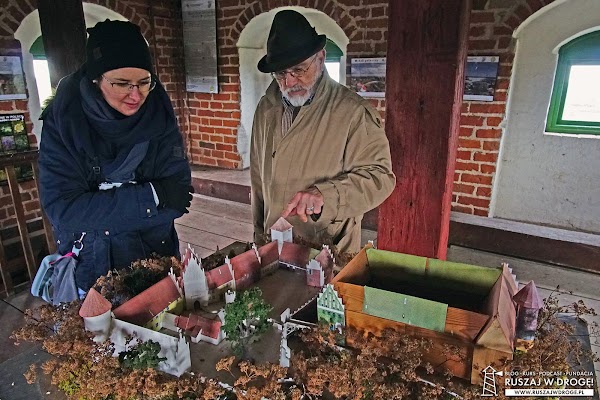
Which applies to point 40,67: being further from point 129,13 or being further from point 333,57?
Answer: point 333,57

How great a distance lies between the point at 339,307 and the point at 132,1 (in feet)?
13.4

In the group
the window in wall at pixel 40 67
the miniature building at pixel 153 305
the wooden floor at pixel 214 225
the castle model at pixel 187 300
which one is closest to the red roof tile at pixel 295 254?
the castle model at pixel 187 300

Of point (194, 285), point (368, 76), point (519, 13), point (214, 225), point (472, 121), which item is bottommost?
point (214, 225)

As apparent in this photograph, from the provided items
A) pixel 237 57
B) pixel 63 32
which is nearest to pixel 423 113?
pixel 63 32

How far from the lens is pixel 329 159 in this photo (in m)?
1.71

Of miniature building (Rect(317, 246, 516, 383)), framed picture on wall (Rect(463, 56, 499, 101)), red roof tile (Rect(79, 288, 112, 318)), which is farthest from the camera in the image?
framed picture on wall (Rect(463, 56, 499, 101))

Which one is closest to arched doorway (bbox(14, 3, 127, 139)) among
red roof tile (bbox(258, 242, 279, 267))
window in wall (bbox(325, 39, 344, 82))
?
window in wall (bbox(325, 39, 344, 82))

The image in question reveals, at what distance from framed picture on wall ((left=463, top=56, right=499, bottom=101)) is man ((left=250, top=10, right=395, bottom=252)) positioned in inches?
72.2

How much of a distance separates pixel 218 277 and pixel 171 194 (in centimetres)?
39

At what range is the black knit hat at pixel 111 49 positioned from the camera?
1.37m

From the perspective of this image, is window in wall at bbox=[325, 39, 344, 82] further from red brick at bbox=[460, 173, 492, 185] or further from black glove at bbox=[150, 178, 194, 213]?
black glove at bbox=[150, 178, 194, 213]

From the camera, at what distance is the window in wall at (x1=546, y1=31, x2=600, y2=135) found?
10.0ft

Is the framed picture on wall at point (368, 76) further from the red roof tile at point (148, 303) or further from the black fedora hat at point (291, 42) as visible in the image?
the red roof tile at point (148, 303)

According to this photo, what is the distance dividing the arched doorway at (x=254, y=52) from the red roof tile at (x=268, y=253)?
280 cm
